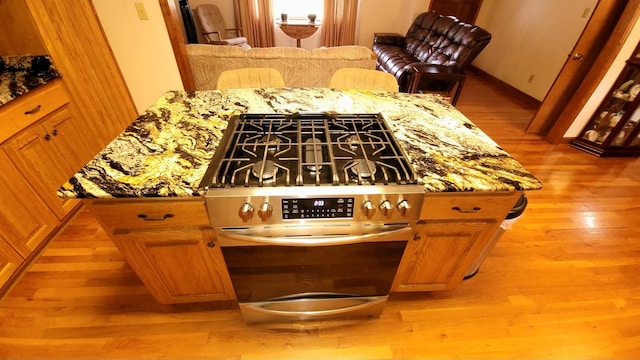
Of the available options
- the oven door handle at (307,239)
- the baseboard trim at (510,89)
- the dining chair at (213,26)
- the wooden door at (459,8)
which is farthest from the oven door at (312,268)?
the wooden door at (459,8)

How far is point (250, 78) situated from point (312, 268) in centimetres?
124

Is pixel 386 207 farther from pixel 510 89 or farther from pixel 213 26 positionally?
pixel 213 26

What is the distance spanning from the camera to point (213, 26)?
454cm

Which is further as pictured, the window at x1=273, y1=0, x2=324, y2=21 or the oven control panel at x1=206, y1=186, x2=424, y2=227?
the window at x1=273, y1=0, x2=324, y2=21

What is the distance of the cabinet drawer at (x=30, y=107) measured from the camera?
1.29 m

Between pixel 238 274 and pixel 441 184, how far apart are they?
0.81 meters

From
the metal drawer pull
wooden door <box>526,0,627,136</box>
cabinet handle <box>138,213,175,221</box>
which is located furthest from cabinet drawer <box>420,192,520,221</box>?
wooden door <box>526,0,627,136</box>

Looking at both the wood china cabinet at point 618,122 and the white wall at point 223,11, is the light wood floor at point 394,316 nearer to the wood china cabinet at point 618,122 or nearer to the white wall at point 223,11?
the wood china cabinet at point 618,122

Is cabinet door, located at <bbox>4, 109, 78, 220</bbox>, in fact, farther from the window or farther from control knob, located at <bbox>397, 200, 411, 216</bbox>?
the window

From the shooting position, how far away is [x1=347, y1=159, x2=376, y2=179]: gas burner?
85 cm

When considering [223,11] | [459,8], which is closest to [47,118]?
[223,11]

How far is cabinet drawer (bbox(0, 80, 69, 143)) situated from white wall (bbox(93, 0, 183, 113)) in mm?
651

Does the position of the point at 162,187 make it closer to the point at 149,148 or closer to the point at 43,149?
the point at 149,148

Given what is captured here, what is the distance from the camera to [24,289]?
141cm
